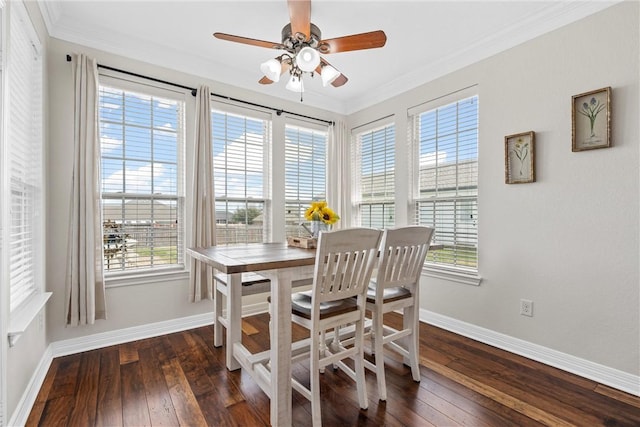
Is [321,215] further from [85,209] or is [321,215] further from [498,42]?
[498,42]

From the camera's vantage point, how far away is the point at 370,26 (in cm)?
258

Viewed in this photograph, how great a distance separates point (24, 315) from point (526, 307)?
352 cm

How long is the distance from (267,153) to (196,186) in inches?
40.3

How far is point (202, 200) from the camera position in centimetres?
309

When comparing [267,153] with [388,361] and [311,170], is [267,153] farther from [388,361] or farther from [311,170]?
[388,361]

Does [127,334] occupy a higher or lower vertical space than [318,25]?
lower

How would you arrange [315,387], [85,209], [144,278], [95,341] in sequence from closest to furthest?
[315,387]
[85,209]
[95,341]
[144,278]

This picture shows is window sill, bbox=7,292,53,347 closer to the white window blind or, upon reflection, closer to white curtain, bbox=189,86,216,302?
the white window blind

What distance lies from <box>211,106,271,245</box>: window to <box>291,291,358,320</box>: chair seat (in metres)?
1.74

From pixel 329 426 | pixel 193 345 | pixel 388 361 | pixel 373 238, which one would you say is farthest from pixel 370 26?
pixel 193 345

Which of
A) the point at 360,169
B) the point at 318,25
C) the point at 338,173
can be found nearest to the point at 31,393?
the point at 318,25

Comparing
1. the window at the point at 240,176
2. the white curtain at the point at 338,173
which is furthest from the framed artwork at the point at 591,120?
the window at the point at 240,176

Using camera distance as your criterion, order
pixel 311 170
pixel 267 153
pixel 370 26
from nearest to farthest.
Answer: pixel 370 26, pixel 267 153, pixel 311 170

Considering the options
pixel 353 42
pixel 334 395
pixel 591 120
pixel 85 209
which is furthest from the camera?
pixel 85 209
